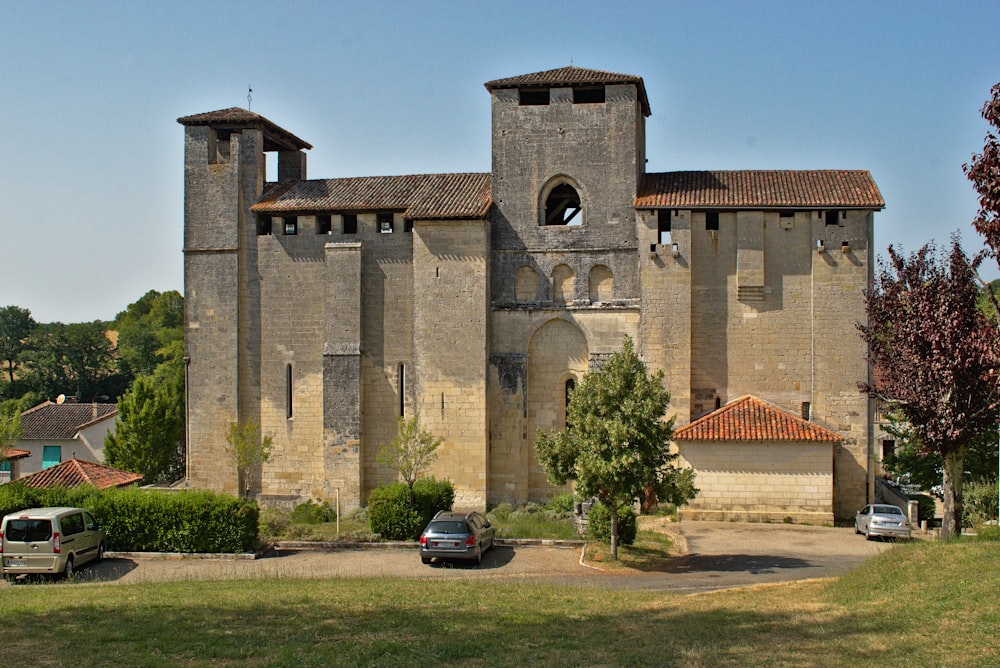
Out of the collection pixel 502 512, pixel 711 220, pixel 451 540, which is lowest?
pixel 502 512

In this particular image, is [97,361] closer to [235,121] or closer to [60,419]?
[60,419]

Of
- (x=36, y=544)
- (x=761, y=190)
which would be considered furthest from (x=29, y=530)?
(x=761, y=190)

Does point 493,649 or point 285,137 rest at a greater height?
point 285,137

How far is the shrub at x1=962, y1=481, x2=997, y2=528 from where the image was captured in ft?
87.3

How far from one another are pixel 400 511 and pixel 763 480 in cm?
1054

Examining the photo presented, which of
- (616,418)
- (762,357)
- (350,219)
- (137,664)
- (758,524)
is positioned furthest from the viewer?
(350,219)

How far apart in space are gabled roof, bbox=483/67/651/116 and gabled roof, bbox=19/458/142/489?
17.7 metres

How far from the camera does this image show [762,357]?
29.7 meters

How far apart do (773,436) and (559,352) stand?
23.6 ft

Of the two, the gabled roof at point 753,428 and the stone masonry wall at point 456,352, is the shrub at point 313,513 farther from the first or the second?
the gabled roof at point 753,428

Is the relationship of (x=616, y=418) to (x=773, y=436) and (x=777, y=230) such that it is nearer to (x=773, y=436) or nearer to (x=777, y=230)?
(x=773, y=436)

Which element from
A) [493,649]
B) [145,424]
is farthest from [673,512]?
[145,424]

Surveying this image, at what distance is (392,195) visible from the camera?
106 feet

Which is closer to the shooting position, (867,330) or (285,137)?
(867,330)
